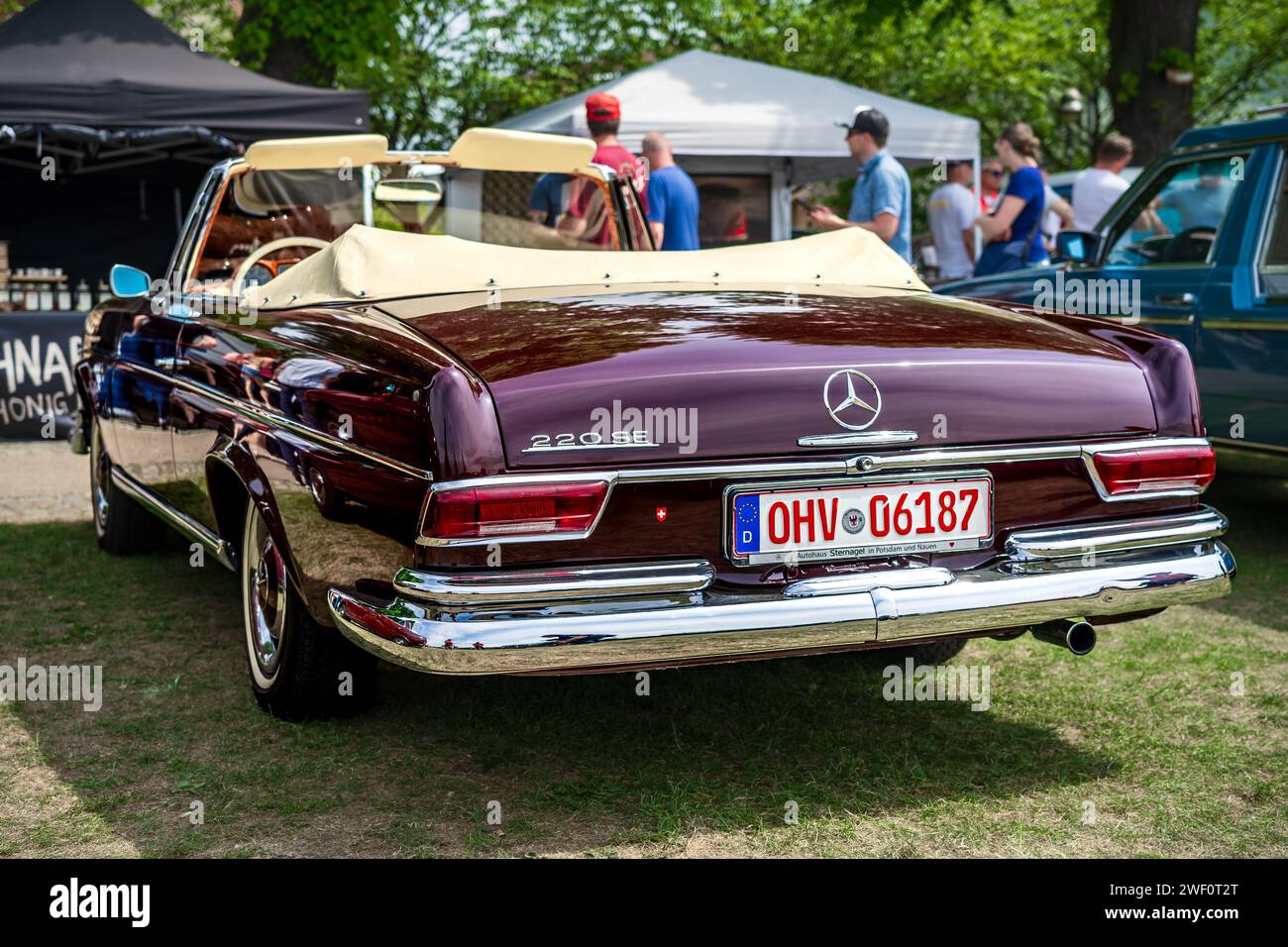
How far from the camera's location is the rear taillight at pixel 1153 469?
3189 millimetres

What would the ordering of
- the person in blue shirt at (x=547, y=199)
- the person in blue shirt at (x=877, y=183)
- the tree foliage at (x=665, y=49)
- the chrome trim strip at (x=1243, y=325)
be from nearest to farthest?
the person in blue shirt at (x=547, y=199) → the chrome trim strip at (x=1243, y=325) → the person in blue shirt at (x=877, y=183) → the tree foliage at (x=665, y=49)

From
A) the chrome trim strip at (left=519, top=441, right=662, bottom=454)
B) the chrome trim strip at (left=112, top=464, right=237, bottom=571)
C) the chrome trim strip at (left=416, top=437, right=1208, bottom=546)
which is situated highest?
the chrome trim strip at (left=519, top=441, right=662, bottom=454)

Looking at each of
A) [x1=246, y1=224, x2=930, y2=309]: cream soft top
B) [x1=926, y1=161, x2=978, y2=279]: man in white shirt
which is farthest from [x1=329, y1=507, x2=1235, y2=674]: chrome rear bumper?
[x1=926, y1=161, x2=978, y2=279]: man in white shirt

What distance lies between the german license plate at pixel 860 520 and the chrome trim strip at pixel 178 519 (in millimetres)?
1756

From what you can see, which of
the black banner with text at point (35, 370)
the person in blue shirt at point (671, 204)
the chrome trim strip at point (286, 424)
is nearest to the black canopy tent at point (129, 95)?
the black banner with text at point (35, 370)

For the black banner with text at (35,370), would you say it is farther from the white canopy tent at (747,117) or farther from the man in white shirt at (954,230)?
the man in white shirt at (954,230)

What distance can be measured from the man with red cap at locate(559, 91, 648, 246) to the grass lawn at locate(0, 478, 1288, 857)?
1912 millimetres

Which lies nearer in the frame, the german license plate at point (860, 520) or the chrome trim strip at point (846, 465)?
the chrome trim strip at point (846, 465)

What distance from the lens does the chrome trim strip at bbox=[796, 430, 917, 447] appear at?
2.91m

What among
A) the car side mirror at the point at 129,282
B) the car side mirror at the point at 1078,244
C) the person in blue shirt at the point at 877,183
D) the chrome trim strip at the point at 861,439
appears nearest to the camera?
the chrome trim strip at the point at 861,439

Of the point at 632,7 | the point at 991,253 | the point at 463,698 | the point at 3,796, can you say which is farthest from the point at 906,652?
the point at 632,7

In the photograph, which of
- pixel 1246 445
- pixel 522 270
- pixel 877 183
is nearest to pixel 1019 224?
pixel 877 183

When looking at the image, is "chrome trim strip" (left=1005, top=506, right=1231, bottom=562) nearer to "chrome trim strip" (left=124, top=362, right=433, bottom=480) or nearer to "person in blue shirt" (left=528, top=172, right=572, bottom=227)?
"chrome trim strip" (left=124, top=362, right=433, bottom=480)
